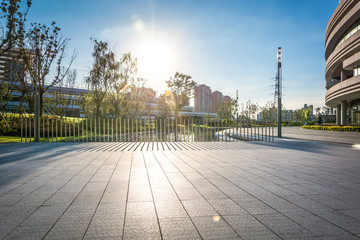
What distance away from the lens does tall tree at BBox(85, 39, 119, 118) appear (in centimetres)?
2334

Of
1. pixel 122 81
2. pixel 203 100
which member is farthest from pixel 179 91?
pixel 203 100

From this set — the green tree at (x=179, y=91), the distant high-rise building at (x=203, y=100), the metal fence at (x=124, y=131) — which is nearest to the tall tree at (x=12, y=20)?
the metal fence at (x=124, y=131)

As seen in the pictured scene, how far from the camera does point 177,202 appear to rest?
10.5 feet

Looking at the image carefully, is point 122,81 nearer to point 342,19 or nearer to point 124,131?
point 124,131

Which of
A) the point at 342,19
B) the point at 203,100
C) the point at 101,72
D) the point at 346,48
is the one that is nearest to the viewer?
the point at 101,72

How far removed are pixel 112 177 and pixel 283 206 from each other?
3.16 metres

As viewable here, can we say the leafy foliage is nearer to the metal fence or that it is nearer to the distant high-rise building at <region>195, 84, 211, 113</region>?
the metal fence

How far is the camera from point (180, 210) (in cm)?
293

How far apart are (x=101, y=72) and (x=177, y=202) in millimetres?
22828

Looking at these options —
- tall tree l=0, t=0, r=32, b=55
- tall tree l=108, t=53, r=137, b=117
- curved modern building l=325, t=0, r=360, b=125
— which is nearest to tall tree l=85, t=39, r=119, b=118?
tall tree l=108, t=53, r=137, b=117

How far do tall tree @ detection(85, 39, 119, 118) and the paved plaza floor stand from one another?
1912cm

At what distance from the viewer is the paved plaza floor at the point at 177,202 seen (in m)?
2.36

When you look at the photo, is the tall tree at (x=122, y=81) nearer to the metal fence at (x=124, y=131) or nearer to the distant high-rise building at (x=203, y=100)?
the metal fence at (x=124, y=131)

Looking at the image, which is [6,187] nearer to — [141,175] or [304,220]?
[141,175]
